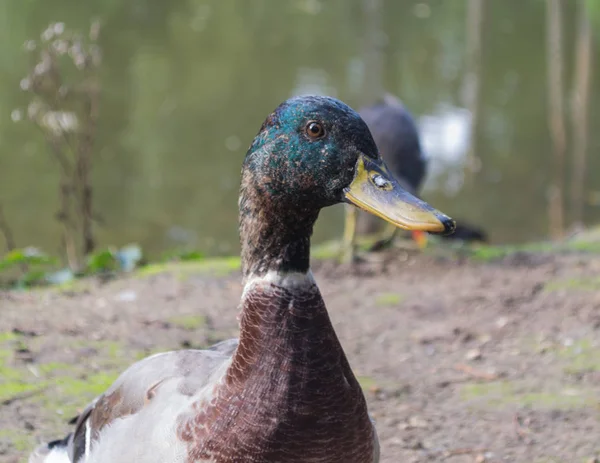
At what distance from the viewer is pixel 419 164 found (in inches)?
267

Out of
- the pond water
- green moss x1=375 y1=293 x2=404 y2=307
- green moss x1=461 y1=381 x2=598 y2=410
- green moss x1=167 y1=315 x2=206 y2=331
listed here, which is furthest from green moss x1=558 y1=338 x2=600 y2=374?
the pond water

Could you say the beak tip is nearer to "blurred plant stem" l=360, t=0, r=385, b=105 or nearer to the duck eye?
the duck eye

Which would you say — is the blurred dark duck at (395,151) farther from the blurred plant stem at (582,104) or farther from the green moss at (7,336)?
the blurred plant stem at (582,104)

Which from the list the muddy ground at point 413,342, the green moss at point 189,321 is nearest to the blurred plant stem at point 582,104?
the muddy ground at point 413,342

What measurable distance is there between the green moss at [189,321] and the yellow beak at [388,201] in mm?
2826

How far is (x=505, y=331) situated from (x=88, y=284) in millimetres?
2909

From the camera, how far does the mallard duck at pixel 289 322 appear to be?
2205mm

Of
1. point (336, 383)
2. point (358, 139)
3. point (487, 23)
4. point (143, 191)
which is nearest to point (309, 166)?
point (358, 139)

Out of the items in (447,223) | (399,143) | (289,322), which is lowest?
(289,322)

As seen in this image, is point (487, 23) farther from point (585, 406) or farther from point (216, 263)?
point (585, 406)

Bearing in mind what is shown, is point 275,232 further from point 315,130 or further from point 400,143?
point 400,143

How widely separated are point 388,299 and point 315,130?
3578 millimetres

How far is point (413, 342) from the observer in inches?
196

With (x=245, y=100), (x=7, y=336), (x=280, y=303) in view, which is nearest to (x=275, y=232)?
(x=280, y=303)
